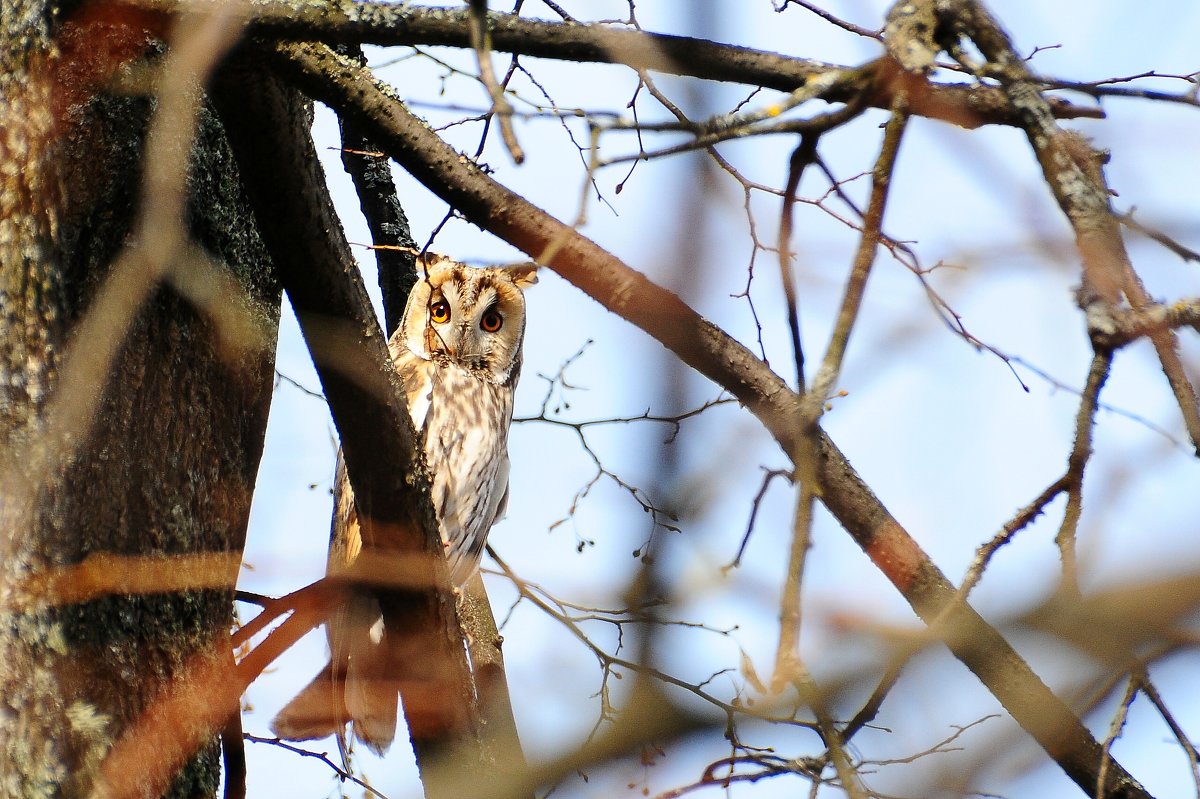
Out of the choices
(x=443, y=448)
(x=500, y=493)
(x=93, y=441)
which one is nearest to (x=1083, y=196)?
(x=93, y=441)

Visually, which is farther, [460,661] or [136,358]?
[460,661]

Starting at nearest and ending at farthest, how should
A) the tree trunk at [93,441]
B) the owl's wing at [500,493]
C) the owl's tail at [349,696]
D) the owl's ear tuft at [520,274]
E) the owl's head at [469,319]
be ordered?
the tree trunk at [93,441], the owl's tail at [349,696], the owl's wing at [500,493], the owl's head at [469,319], the owl's ear tuft at [520,274]

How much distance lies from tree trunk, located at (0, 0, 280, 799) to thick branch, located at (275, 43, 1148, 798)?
15.7 inches

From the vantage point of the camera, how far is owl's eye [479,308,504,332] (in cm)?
436

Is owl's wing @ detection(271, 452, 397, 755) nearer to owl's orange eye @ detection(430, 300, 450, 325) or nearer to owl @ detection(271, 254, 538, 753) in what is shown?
owl @ detection(271, 254, 538, 753)

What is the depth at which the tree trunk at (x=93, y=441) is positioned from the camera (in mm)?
1784

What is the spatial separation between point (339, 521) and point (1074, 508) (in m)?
2.41

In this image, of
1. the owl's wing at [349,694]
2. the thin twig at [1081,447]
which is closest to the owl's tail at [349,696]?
the owl's wing at [349,694]

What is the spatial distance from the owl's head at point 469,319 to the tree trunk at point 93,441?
1858 millimetres

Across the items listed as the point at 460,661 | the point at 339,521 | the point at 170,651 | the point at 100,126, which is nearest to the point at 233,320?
the point at 100,126

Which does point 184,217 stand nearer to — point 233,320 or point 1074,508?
point 233,320

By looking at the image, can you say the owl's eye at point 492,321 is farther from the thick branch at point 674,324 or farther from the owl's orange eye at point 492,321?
the thick branch at point 674,324

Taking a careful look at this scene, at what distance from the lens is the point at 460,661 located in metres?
2.40

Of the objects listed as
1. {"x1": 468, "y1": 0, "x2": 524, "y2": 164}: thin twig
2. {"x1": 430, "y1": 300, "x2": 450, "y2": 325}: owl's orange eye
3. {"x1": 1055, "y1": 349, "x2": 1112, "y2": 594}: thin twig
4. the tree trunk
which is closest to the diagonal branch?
{"x1": 1055, "y1": 349, "x2": 1112, "y2": 594}: thin twig
